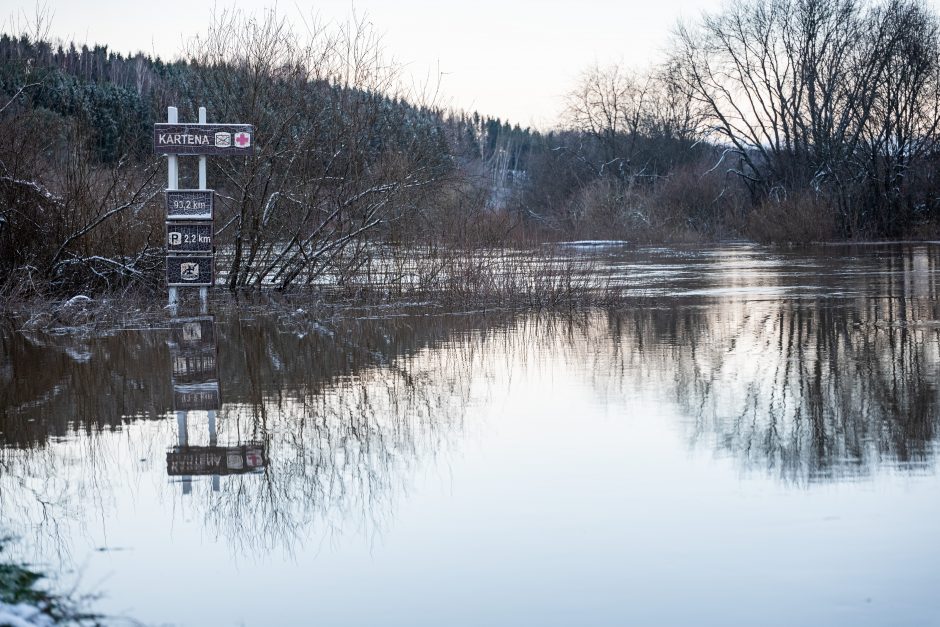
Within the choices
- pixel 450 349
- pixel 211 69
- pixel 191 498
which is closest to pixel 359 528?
pixel 191 498

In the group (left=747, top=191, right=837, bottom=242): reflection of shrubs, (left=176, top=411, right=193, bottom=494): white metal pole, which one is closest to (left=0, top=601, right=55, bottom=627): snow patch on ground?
(left=176, top=411, right=193, bottom=494): white metal pole

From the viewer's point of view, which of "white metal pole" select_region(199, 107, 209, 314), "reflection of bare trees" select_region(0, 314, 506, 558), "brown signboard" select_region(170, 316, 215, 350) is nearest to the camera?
"reflection of bare trees" select_region(0, 314, 506, 558)

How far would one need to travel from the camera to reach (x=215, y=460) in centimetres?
748

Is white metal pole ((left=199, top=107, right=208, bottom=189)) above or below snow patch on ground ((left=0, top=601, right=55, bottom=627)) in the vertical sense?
above

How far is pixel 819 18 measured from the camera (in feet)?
167

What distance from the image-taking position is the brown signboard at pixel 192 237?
16.5 meters

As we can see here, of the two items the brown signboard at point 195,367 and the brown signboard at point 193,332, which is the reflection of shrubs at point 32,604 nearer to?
the brown signboard at point 195,367

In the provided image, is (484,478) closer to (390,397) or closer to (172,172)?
(390,397)

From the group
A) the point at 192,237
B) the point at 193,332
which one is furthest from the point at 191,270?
the point at 193,332

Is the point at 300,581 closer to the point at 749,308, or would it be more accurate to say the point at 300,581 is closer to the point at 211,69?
the point at 749,308

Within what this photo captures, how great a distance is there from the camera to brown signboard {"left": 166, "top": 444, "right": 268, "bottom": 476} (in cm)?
721

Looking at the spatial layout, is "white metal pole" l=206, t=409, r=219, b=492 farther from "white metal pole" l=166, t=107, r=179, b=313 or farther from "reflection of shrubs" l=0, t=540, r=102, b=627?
"white metal pole" l=166, t=107, r=179, b=313

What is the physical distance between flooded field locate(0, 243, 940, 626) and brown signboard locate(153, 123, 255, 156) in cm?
375

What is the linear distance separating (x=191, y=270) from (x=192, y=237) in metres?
0.51
